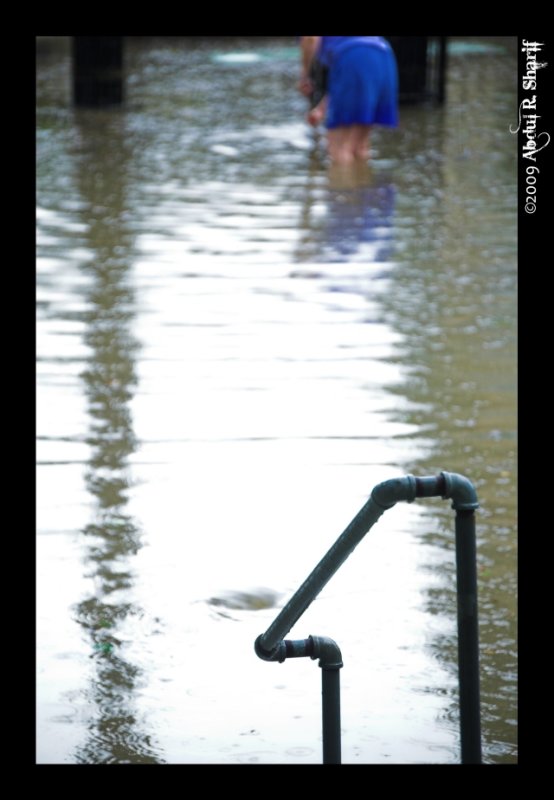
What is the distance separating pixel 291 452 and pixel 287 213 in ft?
15.6

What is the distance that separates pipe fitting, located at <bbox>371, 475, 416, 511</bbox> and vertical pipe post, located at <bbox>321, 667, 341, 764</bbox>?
0.41 m

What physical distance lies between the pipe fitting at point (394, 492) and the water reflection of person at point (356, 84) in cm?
973

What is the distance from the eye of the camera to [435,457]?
604 centimetres

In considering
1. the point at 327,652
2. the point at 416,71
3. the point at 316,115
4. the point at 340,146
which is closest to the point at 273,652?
the point at 327,652

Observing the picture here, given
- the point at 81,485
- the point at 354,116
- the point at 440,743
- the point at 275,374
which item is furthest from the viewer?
the point at 354,116

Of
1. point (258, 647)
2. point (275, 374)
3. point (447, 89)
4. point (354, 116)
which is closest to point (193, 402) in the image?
point (275, 374)

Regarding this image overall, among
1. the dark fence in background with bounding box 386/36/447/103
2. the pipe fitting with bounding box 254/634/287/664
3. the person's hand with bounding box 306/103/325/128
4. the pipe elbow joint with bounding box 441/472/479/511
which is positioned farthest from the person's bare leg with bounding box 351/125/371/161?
the pipe elbow joint with bounding box 441/472/479/511

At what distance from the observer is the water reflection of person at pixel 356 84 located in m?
11.9

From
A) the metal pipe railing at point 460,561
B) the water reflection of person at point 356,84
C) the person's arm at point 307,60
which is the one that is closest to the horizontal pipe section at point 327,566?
the metal pipe railing at point 460,561

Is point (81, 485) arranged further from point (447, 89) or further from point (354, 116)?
point (447, 89)

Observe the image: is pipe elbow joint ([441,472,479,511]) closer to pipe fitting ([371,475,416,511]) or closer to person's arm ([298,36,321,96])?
pipe fitting ([371,475,416,511])

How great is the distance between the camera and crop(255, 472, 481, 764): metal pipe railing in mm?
2439
